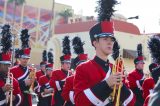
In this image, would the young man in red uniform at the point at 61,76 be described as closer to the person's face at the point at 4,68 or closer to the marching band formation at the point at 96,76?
the marching band formation at the point at 96,76

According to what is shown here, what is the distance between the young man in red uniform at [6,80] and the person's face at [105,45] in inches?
109

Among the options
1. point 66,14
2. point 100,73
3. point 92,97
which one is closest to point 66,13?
point 66,14

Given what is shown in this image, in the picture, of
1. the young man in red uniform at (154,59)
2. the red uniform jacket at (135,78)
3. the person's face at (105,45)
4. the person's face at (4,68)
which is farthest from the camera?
the red uniform jacket at (135,78)

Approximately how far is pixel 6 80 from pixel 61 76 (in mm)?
3128

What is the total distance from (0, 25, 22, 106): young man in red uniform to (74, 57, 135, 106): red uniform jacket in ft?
8.64

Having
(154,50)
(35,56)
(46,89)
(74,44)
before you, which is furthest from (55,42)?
(154,50)

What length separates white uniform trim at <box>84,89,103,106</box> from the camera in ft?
14.2

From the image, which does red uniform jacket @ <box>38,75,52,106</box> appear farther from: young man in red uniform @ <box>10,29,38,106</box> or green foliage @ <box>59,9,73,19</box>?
green foliage @ <box>59,9,73,19</box>

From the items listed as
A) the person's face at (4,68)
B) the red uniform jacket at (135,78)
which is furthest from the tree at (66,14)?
the person's face at (4,68)

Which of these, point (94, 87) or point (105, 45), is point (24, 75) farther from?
point (94, 87)

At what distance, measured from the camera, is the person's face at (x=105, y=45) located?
447 cm

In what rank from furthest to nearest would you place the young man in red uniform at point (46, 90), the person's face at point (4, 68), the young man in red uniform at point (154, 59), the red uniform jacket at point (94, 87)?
the young man in red uniform at point (46, 90)
the person's face at point (4, 68)
the young man in red uniform at point (154, 59)
the red uniform jacket at point (94, 87)

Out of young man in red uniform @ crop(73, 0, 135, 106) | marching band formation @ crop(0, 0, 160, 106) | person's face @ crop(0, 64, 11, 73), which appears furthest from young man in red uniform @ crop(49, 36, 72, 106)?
young man in red uniform @ crop(73, 0, 135, 106)

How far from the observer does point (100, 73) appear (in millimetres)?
4598
